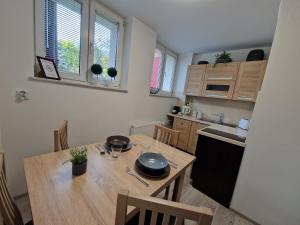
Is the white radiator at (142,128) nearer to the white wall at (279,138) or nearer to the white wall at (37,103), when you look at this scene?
the white wall at (37,103)

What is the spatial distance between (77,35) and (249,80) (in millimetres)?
2873

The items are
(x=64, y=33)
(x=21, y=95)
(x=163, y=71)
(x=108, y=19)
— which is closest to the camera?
(x=21, y=95)

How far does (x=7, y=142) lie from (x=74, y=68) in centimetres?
→ 110

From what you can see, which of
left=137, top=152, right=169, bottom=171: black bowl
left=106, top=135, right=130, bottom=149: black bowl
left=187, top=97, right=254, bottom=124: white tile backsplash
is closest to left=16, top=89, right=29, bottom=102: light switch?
left=106, top=135, right=130, bottom=149: black bowl

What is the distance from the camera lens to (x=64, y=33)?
67.4 inches

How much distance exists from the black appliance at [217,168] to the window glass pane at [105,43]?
1.85 metres

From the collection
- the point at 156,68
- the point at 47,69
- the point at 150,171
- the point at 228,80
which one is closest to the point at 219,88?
the point at 228,80

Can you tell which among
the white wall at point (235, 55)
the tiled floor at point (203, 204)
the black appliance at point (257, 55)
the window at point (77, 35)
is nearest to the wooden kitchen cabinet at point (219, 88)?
the black appliance at point (257, 55)

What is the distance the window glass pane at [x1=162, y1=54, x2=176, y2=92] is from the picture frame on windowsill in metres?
2.50

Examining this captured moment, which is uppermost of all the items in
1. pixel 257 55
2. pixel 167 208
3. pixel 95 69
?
pixel 257 55

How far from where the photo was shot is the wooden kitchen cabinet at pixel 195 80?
10.3ft

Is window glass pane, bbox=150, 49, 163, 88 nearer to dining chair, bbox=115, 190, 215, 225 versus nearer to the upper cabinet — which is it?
the upper cabinet

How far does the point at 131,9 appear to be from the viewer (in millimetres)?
1983

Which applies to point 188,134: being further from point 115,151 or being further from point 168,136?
point 115,151
